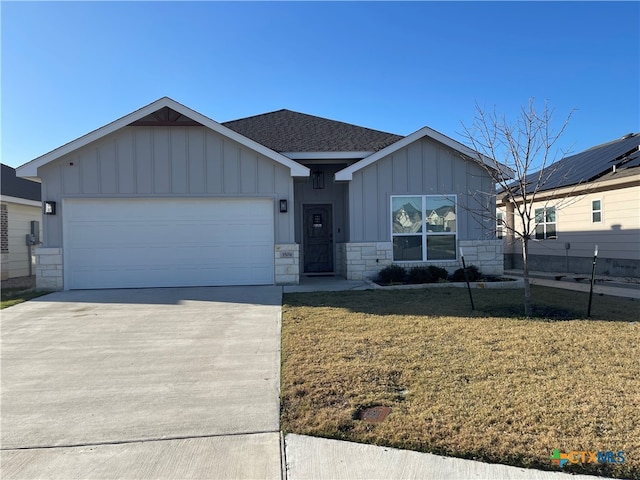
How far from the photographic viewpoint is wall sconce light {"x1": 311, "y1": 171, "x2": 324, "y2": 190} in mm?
12692

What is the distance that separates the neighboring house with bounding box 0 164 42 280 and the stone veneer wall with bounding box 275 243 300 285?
9.44 m

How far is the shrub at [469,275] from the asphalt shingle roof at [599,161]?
323 centimetres

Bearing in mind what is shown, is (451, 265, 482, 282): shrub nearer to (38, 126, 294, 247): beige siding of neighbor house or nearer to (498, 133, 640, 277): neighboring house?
(498, 133, 640, 277): neighboring house

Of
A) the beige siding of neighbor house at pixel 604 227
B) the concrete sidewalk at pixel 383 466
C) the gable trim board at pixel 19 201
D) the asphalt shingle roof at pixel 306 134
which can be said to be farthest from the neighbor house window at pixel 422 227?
the gable trim board at pixel 19 201

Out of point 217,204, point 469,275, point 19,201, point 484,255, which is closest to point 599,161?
point 484,255

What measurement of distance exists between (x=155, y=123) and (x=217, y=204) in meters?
2.47

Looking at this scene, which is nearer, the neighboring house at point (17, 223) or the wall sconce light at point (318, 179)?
the wall sconce light at point (318, 179)

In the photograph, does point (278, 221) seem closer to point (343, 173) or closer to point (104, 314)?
point (343, 173)

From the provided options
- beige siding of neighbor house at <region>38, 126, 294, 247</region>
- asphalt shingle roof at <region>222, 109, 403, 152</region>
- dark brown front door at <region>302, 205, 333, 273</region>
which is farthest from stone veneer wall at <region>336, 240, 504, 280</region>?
asphalt shingle roof at <region>222, 109, 403, 152</region>

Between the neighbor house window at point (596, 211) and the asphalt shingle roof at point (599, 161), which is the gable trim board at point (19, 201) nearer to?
the asphalt shingle roof at point (599, 161)

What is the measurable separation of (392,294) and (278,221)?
11.7 feet

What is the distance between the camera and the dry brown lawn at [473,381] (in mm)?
2896

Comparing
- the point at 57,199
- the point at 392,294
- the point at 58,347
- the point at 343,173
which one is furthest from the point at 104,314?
the point at 343,173

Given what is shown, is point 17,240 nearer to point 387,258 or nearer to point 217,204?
point 217,204
